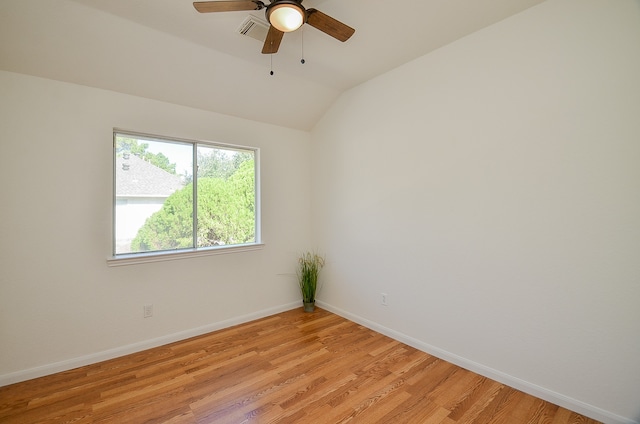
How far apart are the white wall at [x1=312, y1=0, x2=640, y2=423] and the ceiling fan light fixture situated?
59.0 inches

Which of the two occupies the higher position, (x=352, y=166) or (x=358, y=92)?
(x=358, y=92)

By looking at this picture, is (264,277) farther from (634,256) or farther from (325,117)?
(634,256)

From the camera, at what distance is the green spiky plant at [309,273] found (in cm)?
378

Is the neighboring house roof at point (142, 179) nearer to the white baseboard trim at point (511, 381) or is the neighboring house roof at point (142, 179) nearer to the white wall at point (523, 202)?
the white wall at point (523, 202)

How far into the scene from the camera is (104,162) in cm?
259

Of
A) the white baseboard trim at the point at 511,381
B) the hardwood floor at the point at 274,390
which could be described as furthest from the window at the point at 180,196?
the white baseboard trim at the point at 511,381

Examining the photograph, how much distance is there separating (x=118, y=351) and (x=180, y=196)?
154cm

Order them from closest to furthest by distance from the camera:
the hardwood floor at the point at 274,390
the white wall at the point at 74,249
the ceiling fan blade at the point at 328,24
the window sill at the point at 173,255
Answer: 1. the ceiling fan blade at the point at 328,24
2. the hardwood floor at the point at 274,390
3. the white wall at the point at 74,249
4. the window sill at the point at 173,255

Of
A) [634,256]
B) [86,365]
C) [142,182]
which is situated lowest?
[86,365]

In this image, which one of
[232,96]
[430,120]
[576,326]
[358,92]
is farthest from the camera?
[358,92]

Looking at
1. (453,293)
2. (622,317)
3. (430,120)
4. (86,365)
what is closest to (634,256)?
(622,317)

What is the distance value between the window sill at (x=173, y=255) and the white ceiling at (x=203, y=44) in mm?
1520

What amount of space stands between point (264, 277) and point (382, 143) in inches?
84.5

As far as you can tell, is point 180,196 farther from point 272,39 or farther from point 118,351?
point 272,39
